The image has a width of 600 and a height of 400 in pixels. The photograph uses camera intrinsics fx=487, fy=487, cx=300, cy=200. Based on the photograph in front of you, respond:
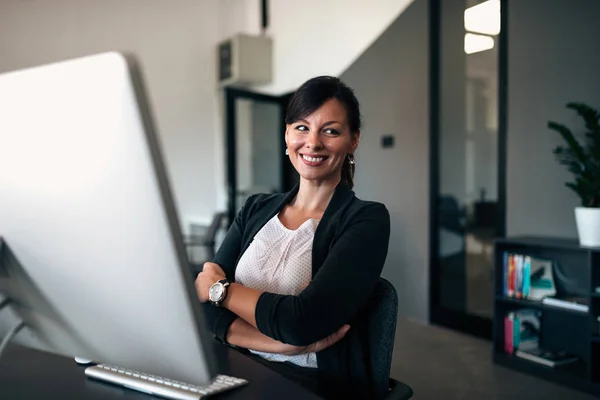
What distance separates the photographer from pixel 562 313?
2.93m

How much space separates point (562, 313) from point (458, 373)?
0.73 metres

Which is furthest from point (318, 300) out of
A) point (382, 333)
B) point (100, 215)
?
point (100, 215)

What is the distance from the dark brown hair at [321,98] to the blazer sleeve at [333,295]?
315mm

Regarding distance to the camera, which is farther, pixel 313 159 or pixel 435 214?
pixel 435 214

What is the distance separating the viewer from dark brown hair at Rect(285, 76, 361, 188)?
4.13 feet

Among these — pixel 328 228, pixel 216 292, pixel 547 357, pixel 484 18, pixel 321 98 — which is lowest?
pixel 547 357

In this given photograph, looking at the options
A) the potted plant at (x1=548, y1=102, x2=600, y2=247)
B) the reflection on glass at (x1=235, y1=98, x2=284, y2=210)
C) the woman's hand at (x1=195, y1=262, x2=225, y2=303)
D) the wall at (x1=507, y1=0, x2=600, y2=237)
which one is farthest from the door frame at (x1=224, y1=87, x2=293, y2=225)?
the woman's hand at (x1=195, y1=262, x2=225, y2=303)

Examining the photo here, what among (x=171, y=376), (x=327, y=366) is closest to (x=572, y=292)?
(x=327, y=366)

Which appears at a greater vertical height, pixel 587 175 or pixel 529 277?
pixel 587 175

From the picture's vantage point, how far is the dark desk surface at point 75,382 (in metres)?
0.76

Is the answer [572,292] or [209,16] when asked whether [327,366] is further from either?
[209,16]

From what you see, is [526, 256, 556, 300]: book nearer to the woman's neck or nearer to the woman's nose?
the woman's neck

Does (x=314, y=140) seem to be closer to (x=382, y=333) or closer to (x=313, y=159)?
(x=313, y=159)

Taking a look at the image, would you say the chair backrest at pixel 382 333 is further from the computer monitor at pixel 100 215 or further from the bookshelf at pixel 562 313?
the bookshelf at pixel 562 313
